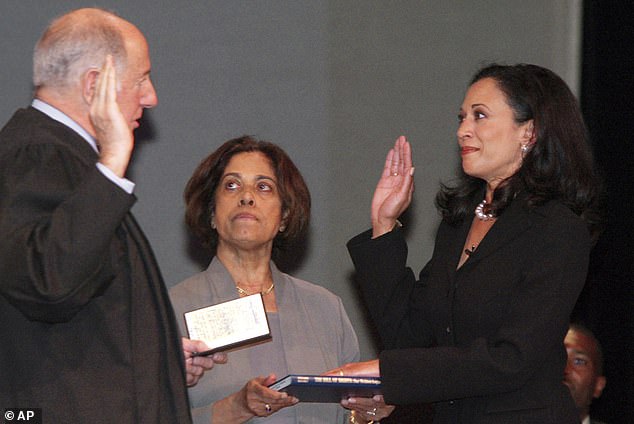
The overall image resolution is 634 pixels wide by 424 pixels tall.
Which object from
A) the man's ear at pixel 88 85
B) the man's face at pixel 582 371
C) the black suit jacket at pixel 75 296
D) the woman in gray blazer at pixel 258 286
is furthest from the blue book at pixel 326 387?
the man's face at pixel 582 371

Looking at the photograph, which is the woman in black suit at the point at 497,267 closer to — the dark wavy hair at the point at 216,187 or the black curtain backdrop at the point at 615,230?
the dark wavy hair at the point at 216,187

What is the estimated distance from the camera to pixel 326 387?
10.1 ft

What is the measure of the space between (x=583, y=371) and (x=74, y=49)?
3078mm

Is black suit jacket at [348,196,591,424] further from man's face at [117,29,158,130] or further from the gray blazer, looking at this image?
man's face at [117,29,158,130]

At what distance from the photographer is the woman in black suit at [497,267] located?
3.08m

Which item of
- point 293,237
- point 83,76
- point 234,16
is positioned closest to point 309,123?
point 234,16

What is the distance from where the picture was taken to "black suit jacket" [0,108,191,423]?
2.20 metres

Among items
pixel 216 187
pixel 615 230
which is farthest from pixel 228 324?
pixel 615 230

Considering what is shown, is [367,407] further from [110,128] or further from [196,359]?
[110,128]

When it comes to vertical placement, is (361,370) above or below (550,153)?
below

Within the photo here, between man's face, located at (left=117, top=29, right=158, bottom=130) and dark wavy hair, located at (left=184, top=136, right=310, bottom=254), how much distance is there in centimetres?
140

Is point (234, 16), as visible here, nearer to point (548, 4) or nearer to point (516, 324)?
point (548, 4)

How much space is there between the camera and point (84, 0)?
538 cm

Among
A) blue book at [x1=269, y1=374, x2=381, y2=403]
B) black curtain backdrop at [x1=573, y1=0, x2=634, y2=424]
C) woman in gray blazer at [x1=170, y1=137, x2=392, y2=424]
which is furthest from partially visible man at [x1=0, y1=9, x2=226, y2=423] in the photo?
black curtain backdrop at [x1=573, y1=0, x2=634, y2=424]
